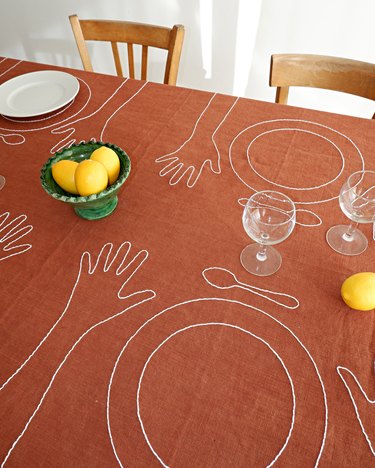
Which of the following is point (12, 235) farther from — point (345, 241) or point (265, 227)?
point (345, 241)

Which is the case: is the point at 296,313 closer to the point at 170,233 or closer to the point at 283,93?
the point at 170,233

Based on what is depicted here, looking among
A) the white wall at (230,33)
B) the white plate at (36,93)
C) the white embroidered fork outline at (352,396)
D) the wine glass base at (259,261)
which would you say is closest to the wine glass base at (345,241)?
the wine glass base at (259,261)

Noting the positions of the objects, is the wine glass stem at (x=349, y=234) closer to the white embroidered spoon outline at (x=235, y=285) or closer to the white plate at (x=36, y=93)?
the white embroidered spoon outline at (x=235, y=285)

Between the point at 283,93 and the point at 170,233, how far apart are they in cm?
72

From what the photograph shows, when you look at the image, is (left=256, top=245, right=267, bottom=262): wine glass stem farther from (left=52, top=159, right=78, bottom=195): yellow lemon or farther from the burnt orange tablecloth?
(left=52, top=159, right=78, bottom=195): yellow lemon

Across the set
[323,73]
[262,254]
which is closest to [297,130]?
[323,73]

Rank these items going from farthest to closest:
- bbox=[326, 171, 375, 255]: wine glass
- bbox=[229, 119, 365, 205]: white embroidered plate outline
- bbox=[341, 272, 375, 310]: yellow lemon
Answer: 1. bbox=[229, 119, 365, 205]: white embroidered plate outline
2. bbox=[326, 171, 375, 255]: wine glass
3. bbox=[341, 272, 375, 310]: yellow lemon

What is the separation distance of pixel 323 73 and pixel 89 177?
Answer: 2.81ft

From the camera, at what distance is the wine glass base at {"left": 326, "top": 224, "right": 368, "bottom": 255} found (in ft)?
2.47

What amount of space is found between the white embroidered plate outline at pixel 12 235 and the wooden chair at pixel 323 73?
853 mm

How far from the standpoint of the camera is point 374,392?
0.58m

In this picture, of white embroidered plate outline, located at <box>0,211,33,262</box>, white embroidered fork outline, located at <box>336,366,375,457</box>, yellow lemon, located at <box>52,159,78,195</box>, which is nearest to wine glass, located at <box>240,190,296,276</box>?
white embroidered fork outline, located at <box>336,366,375,457</box>

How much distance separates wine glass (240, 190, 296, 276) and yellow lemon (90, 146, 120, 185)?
29 cm

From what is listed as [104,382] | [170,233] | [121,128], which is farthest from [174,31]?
[104,382]
